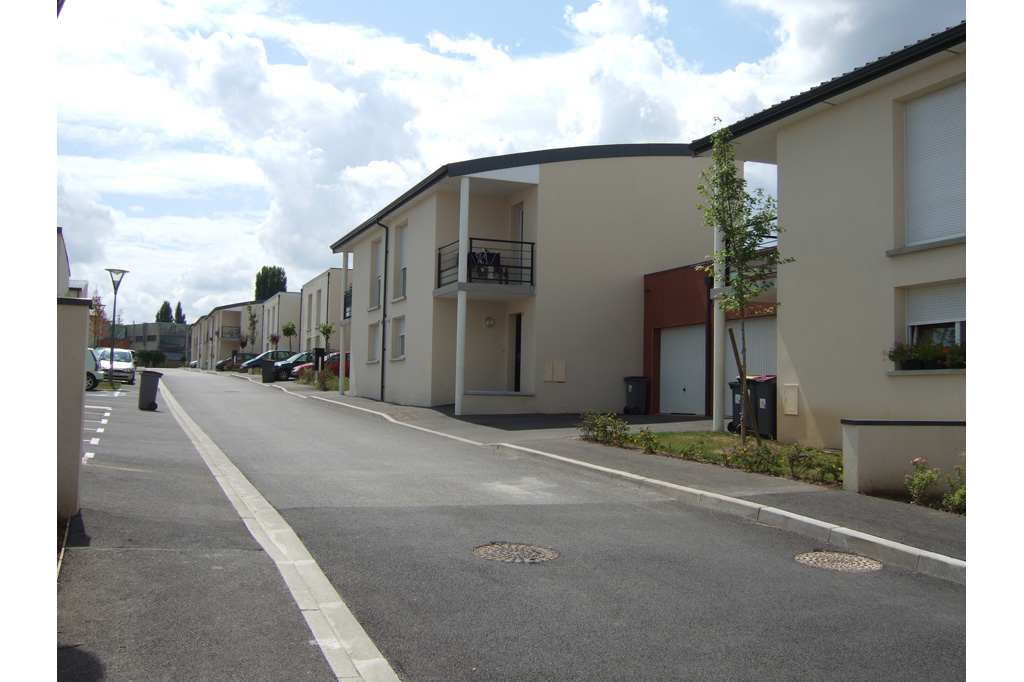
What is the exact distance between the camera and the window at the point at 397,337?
26.2m

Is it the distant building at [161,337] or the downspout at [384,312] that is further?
the distant building at [161,337]

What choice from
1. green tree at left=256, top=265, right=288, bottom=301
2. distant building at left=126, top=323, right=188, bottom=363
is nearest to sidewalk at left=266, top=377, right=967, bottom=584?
green tree at left=256, top=265, right=288, bottom=301

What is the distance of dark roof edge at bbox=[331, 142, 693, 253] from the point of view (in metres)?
20.6

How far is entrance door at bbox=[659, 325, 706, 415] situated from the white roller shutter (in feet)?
26.8

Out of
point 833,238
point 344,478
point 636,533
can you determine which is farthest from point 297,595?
point 833,238

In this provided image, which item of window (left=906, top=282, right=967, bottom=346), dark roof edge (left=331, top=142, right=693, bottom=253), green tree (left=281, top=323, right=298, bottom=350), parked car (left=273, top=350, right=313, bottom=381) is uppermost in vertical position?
dark roof edge (left=331, top=142, right=693, bottom=253)

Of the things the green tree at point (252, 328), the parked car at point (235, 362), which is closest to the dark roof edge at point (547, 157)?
the parked car at point (235, 362)

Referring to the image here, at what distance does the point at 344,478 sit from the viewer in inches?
408

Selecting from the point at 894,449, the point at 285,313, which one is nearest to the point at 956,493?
the point at 894,449

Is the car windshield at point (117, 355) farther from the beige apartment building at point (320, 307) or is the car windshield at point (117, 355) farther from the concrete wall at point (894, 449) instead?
the concrete wall at point (894, 449)

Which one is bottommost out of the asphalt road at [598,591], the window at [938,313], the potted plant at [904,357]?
the asphalt road at [598,591]

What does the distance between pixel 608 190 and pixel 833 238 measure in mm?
9678

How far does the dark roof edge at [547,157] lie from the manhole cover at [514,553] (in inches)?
583

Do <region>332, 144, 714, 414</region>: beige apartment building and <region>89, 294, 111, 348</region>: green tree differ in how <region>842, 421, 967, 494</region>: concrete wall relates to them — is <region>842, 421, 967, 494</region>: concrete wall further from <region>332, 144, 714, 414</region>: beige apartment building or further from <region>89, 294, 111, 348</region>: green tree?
<region>89, 294, 111, 348</region>: green tree
